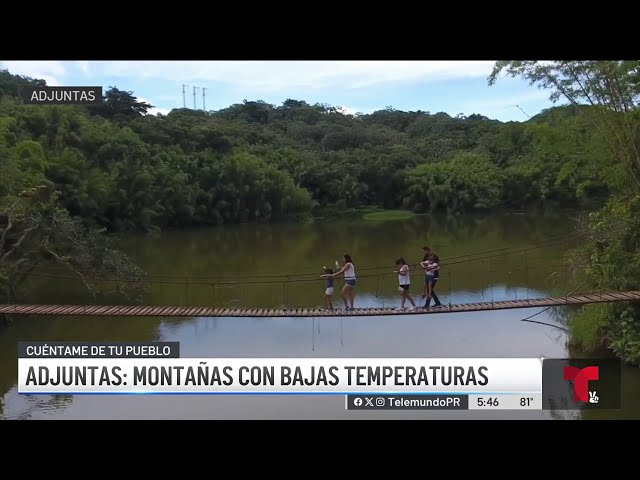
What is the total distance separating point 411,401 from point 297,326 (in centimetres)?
549

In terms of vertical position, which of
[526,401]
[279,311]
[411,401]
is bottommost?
[526,401]

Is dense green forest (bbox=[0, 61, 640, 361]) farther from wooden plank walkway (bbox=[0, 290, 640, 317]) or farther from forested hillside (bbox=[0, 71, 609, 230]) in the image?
wooden plank walkway (bbox=[0, 290, 640, 317])

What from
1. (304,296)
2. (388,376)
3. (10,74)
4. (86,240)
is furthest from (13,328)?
(10,74)

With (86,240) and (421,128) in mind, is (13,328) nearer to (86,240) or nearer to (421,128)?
(86,240)

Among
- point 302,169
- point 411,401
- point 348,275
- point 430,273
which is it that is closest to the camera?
point 411,401

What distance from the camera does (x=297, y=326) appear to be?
38.8 feet

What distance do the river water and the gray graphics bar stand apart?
0.74 meters

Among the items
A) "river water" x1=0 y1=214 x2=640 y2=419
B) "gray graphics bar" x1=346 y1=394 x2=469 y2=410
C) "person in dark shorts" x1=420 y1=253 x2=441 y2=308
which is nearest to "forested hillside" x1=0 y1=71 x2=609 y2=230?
"river water" x1=0 y1=214 x2=640 y2=419

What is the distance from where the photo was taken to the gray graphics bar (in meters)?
6.46

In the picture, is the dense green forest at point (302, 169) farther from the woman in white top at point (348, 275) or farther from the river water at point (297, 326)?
the woman in white top at point (348, 275)

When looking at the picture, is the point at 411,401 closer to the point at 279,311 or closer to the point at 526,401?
the point at 526,401

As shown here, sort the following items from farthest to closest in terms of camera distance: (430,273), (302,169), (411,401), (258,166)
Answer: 1. (302,169)
2. (258,166)
3. (430,273)
4. (411,401)

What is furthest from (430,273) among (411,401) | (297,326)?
(297,326)

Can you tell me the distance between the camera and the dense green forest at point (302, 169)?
923cm
